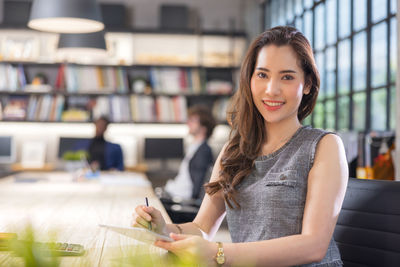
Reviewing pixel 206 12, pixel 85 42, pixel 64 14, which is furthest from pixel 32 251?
pixel 206 12

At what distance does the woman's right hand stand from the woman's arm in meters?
0.28

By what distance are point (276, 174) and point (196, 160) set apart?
2.47m

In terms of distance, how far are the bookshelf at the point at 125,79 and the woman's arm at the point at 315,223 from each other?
5134mm

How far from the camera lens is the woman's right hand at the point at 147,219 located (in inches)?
54.7

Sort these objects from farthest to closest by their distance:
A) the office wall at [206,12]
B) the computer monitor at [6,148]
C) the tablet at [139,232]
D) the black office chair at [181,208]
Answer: the office wall at [206,12] < the computer monitor at [6,148] < the black office chair at [181,208] < the tablet at [139,232]

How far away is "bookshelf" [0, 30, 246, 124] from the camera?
6.24m

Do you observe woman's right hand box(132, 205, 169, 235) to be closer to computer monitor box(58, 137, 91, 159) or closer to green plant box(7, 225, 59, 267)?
green plant box(7, 225, 59, 267)

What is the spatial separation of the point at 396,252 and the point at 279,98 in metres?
0.50

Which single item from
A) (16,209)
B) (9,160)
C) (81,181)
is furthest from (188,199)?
(9,160)

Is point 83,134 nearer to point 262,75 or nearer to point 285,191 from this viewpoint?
point 262,75

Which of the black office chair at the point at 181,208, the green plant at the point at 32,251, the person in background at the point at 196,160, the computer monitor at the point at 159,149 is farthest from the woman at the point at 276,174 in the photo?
the computer monitor at the point at 159,149

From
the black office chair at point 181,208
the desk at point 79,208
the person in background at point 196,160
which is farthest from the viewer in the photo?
the person in background at point 196,160

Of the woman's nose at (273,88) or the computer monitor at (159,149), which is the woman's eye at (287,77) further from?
the computer monitor at (159,149)

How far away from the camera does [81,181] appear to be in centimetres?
365
